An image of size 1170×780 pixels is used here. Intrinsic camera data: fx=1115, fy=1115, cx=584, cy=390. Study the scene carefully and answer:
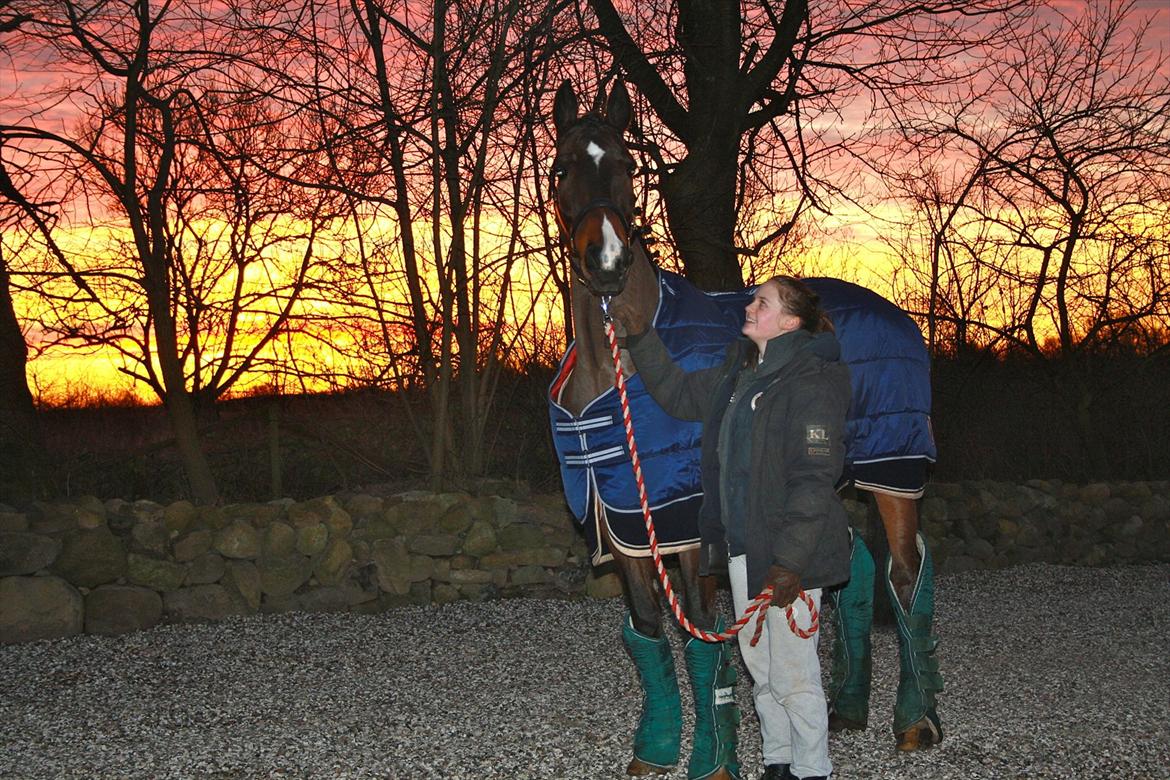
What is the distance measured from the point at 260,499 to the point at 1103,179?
7.47 meters

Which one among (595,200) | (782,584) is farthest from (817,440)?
(595,200)

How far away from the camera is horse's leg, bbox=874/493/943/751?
170 inches

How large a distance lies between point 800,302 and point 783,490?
0.57 metres

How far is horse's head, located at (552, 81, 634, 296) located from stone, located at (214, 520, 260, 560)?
12.2 feet

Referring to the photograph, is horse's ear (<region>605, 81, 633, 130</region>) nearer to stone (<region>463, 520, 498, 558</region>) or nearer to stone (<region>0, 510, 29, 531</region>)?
stone (<region>463, 520, 498, 558</region>)

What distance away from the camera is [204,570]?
6.60m

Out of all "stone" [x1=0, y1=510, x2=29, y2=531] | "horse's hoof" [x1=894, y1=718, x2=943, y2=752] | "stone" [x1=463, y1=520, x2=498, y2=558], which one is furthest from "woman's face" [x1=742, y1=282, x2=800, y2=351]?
"stone" [x1=0, y1=510, x2=29, y2=531]

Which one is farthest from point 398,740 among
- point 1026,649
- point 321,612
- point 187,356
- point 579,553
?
point 187,356

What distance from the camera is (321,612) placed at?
6793mm

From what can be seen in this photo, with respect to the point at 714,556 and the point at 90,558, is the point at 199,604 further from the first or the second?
the point at 714,556

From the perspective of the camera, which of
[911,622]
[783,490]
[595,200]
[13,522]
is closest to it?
[783,490]

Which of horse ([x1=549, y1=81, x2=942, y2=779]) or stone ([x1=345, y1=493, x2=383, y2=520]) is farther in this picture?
stone ([x1=345, y1=493, x2=383, y2=520])

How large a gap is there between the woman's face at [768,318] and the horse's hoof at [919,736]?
6.17 feet

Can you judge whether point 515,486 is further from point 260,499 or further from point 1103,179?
point 1103,179
